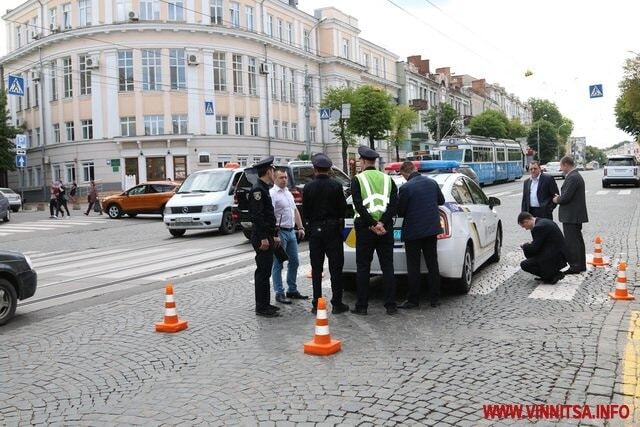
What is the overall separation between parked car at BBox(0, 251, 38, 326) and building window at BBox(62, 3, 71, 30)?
43.5 meters

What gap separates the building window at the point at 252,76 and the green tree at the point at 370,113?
768cm

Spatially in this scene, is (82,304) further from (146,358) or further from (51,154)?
(51,154)

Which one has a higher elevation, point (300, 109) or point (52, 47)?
point (52, 47)

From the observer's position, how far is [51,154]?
48.7 meters

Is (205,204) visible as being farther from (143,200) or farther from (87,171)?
(87,171)

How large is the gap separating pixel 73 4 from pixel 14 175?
1743 cm

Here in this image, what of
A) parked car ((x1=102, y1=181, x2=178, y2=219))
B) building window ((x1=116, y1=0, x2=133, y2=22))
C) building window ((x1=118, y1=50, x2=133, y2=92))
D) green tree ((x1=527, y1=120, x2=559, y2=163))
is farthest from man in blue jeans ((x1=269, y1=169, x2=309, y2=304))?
green tree ((x1=527, y1=120, x2=559, y2=163))

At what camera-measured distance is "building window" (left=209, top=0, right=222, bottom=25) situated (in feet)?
152

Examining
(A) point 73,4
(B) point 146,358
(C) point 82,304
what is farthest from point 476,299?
(A) point 73,4

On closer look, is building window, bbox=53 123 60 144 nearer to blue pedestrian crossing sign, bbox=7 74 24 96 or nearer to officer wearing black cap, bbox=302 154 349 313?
blue pedestrian crossing sign, bbox=7 74 24 96

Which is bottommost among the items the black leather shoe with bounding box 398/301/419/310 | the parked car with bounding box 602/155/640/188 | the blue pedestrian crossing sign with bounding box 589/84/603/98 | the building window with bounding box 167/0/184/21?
the black leather shoe with bounding box 398/301/419/310

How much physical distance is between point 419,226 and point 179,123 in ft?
132

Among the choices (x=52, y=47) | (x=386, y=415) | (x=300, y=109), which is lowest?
(x=386, y=415)

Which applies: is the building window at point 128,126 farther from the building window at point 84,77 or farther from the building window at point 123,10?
the building window at point 123,10
